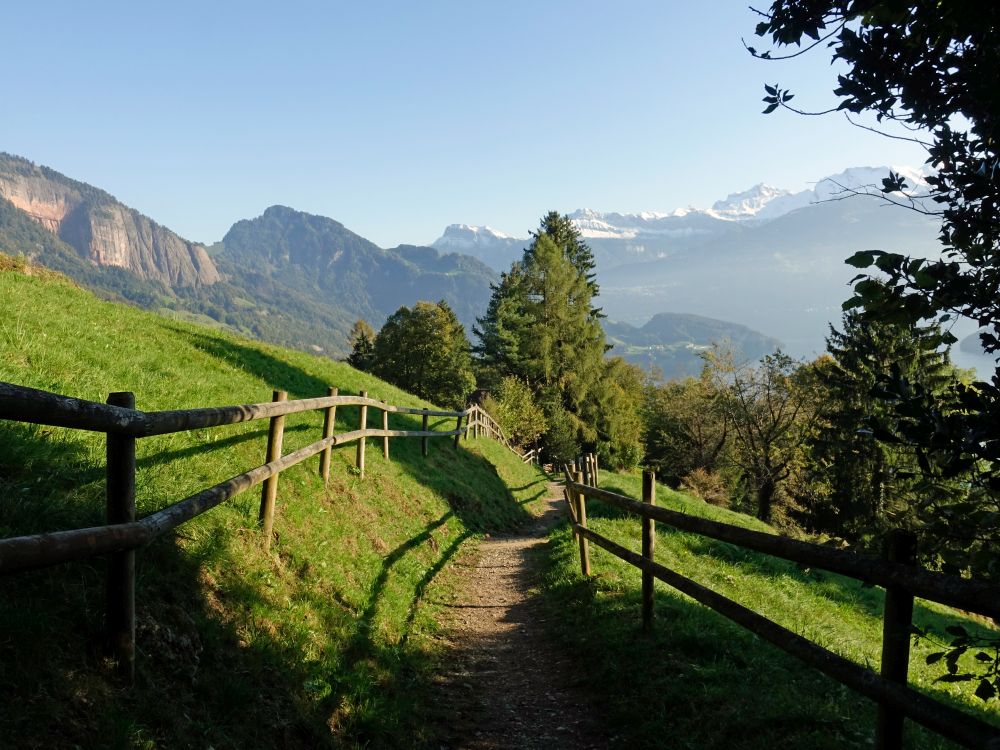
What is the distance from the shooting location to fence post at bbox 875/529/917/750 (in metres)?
3.52

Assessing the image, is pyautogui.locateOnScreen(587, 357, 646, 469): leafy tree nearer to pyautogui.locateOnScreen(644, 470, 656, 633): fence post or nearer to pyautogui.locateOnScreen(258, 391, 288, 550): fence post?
pyautogui.locateOnScreen(644, 470, 656, 633): fence post

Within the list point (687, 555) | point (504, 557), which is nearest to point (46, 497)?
point (504, 557)

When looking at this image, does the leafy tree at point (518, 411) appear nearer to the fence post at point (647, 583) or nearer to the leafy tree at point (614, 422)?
the leafy tree at point (614, 422)

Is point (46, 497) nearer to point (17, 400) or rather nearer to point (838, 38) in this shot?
point (17, 400)

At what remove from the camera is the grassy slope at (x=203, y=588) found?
12.4 feet

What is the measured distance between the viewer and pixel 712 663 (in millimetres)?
6863

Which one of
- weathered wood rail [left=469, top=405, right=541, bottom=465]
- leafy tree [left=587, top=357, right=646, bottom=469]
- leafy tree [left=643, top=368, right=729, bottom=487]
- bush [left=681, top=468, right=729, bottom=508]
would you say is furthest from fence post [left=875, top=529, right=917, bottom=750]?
leafy tree [left=587, top=357, right=646, bottom=469]

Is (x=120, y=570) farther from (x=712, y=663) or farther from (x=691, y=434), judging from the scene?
(x=691, y=434)

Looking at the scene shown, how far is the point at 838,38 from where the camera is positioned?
4.20 metres

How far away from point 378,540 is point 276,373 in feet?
23.9

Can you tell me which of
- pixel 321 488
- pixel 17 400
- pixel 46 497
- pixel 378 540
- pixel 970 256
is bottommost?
pixel 378 540

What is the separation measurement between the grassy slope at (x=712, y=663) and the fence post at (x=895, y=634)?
5.06ft

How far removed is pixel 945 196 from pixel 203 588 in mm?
6485

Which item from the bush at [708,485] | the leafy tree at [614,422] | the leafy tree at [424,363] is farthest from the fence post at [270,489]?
the leafy tree at [424,363]
